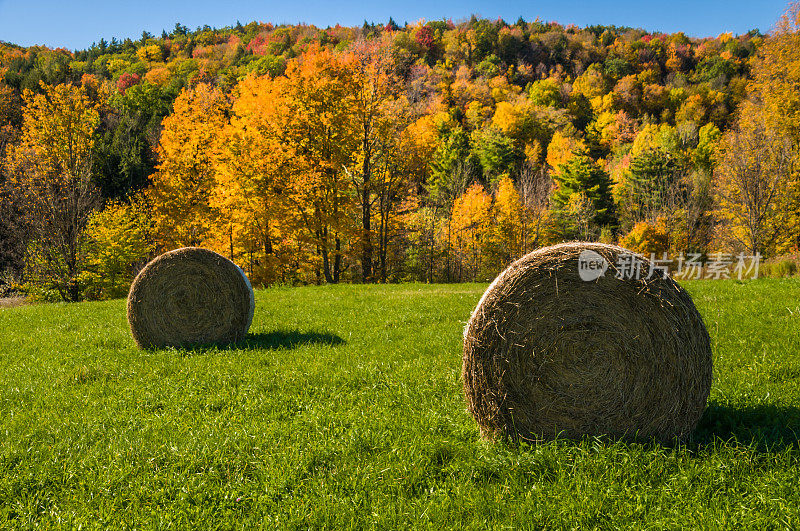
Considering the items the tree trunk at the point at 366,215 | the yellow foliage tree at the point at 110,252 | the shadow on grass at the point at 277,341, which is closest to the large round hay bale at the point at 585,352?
the shadow on grass at the point at 277,341

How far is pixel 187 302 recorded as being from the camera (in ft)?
30.9

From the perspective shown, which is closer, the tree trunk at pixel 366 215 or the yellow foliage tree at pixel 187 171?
the tree trunk at pixel 366 215

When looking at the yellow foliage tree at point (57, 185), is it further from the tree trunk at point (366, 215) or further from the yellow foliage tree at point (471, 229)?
the yellow foliage tree at point (471, 229)

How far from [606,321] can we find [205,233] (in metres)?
26.1

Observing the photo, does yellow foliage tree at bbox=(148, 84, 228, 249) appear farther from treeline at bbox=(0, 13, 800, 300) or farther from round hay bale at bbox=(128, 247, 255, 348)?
round hay bale at bbox=(128, 247, 255, 348)

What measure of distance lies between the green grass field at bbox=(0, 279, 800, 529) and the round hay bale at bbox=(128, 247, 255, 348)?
1119 mm

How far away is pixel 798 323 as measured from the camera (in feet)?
27.7

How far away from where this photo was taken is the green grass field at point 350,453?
360 cm

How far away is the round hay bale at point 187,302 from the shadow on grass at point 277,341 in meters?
0.28

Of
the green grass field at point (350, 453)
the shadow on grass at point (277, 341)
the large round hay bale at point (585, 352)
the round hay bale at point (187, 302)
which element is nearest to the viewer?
the green grass field at point (350, 453)

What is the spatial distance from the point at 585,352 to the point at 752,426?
5.75ft

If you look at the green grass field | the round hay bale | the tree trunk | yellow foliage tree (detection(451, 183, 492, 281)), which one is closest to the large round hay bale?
the green grass field

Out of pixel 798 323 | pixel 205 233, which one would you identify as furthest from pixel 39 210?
pixel 798 323

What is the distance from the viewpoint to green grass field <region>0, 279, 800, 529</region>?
11.8 feet
